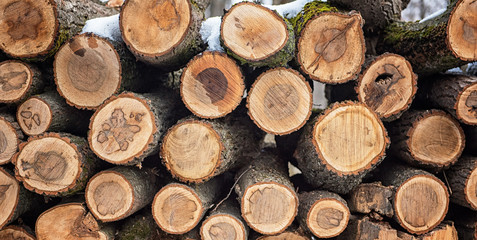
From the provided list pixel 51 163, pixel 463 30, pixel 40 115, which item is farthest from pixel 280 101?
pixel 40 115

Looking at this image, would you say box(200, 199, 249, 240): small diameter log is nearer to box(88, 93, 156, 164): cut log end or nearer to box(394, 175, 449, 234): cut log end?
box(88, 93, 156, 164): cut log end

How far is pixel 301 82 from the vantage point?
1927 millimetres

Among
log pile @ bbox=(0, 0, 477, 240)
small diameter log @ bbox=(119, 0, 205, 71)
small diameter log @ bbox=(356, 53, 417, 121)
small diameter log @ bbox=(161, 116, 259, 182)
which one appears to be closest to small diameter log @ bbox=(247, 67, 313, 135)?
log pile @ bbox=(0, 0, 477, 240)

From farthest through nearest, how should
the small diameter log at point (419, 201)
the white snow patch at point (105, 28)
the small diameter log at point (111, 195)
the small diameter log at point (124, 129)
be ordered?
the white snow patch at point (105, 28) < the small diameter log at point (419, 201) < the small diameter log at point (111, 195) < the small diameter log at point (124, 129)

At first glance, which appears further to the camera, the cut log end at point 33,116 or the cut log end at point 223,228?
the cut log end at point 33,116

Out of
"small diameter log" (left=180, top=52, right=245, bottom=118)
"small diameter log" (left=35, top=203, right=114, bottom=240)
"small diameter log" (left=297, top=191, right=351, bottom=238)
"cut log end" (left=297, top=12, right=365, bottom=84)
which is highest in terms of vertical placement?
"cut log end" (left=297, top=12, right=365, bottom=84)

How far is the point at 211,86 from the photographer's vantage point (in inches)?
75.3

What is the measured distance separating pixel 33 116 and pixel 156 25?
3.69 feet

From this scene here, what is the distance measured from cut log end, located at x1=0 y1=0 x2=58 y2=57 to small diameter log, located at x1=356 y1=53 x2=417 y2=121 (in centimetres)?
223

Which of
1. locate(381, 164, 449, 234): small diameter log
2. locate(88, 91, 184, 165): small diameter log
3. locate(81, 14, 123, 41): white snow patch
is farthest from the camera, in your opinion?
locate(81, 14, 123, 41): white snow patch

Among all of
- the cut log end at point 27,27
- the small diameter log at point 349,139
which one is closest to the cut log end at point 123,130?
the cut log end at point 27,27

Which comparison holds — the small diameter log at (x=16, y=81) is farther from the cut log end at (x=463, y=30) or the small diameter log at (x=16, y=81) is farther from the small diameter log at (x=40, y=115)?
the cut log end at (x=463, y=30)

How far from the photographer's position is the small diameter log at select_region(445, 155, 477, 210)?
6.81ft

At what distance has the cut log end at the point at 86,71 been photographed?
200cm
